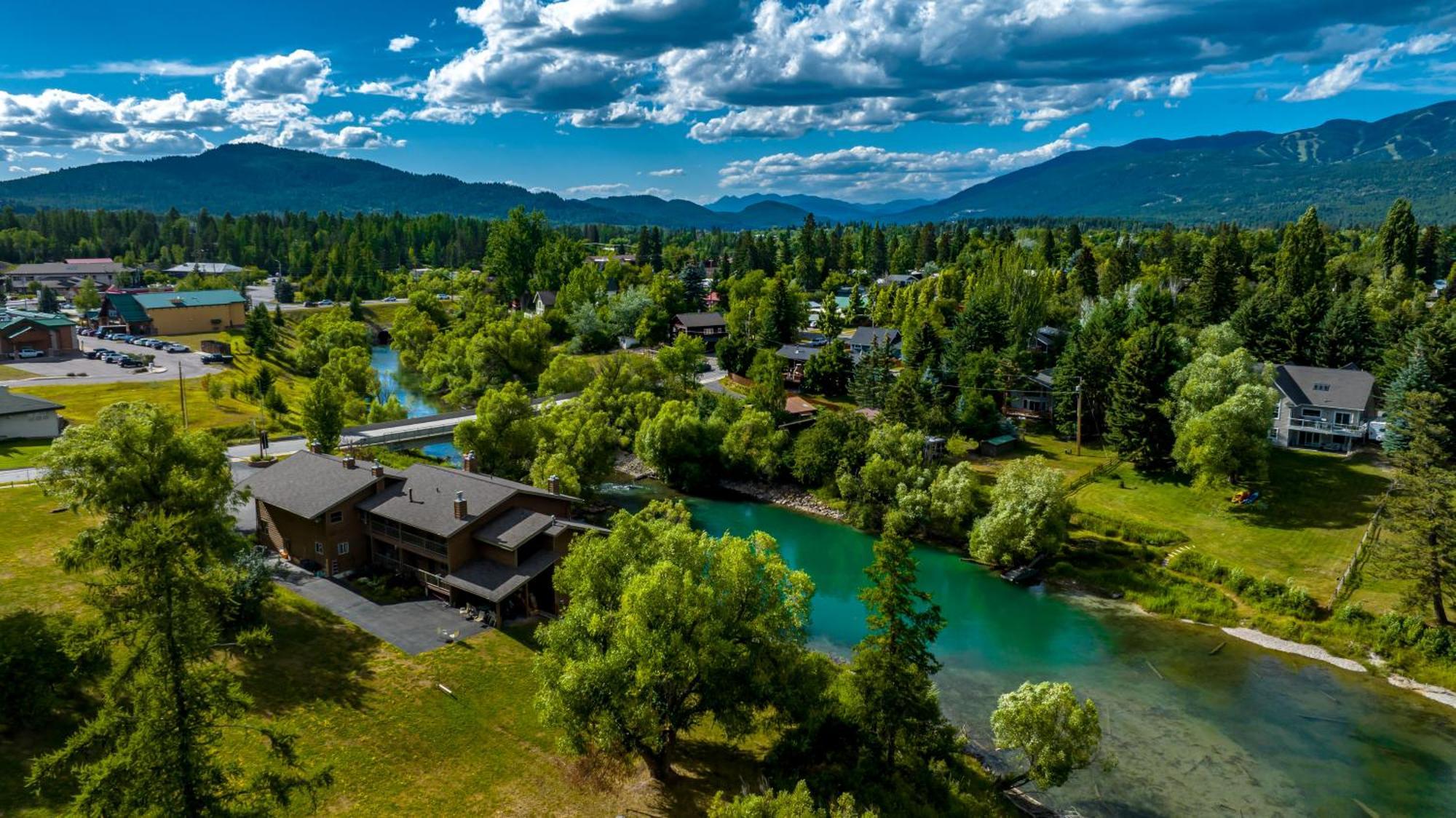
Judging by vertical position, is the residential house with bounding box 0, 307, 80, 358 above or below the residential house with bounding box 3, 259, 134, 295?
below

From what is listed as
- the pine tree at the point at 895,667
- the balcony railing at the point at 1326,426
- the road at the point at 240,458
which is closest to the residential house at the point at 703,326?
the road at the point at 240,458

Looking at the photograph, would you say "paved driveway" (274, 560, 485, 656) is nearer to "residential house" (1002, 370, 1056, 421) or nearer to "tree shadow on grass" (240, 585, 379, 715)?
"tree shadow on grass" (240, 585, 379, 715)


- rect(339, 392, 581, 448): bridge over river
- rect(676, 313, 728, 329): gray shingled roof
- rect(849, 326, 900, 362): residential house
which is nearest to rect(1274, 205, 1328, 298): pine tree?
rect(849, 326, 900, 362): residential house

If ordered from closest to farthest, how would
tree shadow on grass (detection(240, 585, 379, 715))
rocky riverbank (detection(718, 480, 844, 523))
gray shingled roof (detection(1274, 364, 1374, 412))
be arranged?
tree shadow on grass (detection(240, 585, 379, 715)) < rocky riverbank (detection(718, 480, 844, 523)) < gray shingled roof (detection(1274, 364, 1374, 412))

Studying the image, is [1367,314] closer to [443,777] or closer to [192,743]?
[443,777]

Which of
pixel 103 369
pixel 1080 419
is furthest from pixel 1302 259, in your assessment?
pixel 103 369

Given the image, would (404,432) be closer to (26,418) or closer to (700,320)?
(26,418)

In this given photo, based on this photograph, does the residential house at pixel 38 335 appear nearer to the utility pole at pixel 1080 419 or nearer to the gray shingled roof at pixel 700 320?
the gray shingled roof at pixel 700 320

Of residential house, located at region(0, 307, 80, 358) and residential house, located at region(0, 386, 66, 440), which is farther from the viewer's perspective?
residential house, located at region(0, 307, 80, 358)
